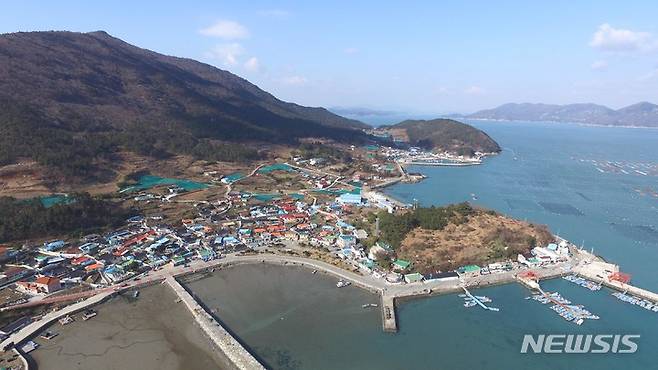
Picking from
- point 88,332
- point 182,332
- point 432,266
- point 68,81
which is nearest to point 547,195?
point 432,266

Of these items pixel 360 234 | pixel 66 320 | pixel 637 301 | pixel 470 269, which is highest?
pixel 360 234

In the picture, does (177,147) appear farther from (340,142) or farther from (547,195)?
(547,195)

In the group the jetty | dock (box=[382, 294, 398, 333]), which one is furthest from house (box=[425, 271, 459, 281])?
the jetty

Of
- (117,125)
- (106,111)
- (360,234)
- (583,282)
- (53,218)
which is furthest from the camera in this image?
(106,111)

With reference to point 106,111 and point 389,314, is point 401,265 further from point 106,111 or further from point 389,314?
point 106,111

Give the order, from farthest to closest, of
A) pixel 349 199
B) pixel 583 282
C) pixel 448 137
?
pixel 448 137, pixel 349 199, pixel 583 282

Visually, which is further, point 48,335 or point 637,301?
point 637,301

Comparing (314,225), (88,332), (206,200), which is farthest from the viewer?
(206,200)

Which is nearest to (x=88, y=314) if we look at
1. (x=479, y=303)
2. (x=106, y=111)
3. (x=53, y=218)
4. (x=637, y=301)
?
(x=53, y=218)
